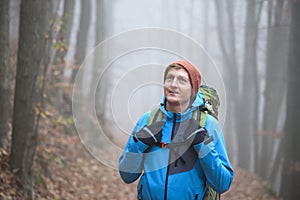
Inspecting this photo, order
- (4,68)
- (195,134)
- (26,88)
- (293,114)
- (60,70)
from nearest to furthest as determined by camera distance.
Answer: (195,134)
(26,88)
(4,68)
(293,114)
(60,70)

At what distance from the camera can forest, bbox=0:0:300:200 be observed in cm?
334

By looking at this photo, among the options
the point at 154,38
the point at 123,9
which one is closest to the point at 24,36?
the point at 154,38

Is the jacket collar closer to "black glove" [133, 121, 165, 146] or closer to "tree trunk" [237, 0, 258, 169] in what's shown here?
"black glove" [133, 121, 165, 146]

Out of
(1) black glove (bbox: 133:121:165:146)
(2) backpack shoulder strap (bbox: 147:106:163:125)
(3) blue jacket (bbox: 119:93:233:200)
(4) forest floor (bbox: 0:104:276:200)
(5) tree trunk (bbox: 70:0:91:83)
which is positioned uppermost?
(5) tree trunk (bbox: 70:0:91:83)

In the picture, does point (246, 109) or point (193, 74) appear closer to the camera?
point (193, 74)

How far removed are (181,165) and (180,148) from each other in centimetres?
13

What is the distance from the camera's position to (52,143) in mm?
9516

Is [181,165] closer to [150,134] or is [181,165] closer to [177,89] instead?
[150,134]

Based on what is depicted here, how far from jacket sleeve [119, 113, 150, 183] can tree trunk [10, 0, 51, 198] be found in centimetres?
326

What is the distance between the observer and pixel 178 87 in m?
2.86

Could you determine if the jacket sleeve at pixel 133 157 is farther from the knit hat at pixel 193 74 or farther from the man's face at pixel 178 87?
the knit hat at pixel 193 74

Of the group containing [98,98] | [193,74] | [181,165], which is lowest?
[181,165]

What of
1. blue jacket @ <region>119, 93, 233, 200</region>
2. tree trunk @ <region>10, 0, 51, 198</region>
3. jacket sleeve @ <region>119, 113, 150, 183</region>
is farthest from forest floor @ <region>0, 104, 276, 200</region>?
blue jacket @ <region>119, 93, 233, 200</region>

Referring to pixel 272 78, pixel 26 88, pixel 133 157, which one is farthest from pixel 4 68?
pixel 272 78
